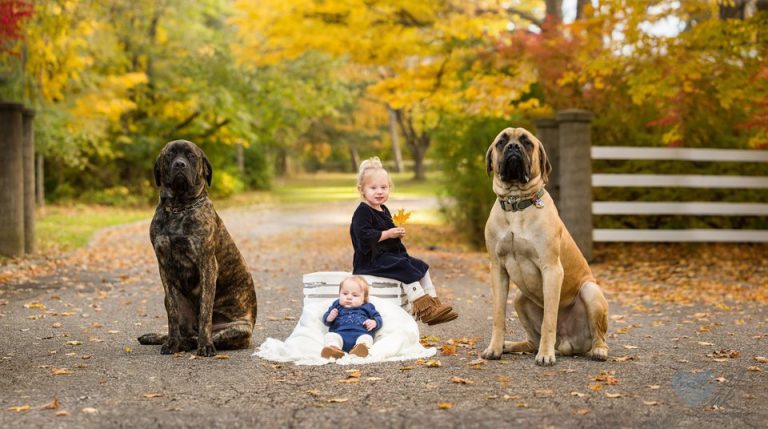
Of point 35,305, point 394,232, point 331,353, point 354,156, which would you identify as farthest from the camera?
point 354,156

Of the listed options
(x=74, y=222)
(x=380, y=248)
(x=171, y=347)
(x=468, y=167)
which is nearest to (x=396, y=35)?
(x=468, y=167)

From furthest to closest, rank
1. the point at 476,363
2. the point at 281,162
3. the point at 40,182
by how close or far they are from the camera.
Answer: the point at 281,162 → the point at 40,182 → the point at 476,363

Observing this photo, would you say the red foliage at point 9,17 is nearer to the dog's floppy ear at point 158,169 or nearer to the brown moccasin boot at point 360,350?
the dog's floppy ear at point 158,169

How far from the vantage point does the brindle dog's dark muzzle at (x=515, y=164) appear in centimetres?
584

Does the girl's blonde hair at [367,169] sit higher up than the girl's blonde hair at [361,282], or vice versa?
the girl's blonde hair at [367,169]

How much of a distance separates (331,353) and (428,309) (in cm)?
100

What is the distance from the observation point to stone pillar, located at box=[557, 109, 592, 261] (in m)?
12.8

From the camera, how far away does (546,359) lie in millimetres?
5879

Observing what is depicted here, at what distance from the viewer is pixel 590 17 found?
13852 millimetres

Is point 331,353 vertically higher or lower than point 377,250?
lower

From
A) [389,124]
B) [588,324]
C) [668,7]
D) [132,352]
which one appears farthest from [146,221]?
[389,124]

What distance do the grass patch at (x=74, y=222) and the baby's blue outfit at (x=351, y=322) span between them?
949 cm

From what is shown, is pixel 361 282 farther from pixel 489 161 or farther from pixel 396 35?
pixel 396 35

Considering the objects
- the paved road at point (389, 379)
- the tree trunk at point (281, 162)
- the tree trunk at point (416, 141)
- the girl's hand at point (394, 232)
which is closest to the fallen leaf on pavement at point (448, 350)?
the paved road at point (389, 379)
